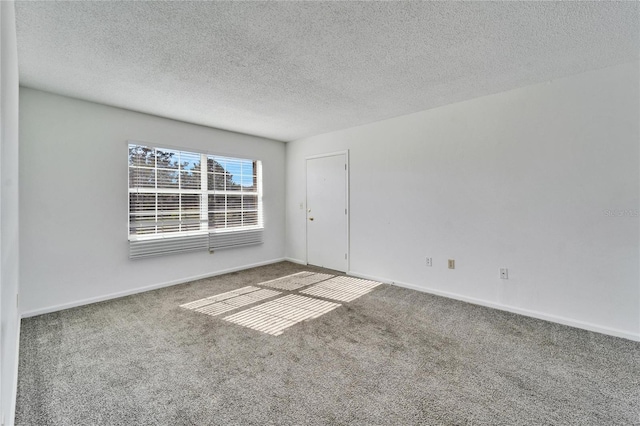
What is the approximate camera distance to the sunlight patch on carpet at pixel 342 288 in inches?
143

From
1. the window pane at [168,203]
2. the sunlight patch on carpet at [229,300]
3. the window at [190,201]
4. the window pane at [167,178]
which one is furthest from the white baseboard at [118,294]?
the window pane at [167,178]

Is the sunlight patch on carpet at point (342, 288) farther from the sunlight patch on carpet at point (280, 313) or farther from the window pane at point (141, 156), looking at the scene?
the window pane at point (141, 156)

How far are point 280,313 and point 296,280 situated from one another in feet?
4.10

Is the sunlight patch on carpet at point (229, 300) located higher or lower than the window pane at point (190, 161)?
lower

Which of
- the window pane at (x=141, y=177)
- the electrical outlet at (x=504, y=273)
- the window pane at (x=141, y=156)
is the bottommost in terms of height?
the electrical outlet at (x=504, y=273)

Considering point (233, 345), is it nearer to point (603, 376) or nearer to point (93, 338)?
point (93, 338)

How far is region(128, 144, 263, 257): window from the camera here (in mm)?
3811

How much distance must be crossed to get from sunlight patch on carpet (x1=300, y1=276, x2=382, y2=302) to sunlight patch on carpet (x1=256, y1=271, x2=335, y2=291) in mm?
169

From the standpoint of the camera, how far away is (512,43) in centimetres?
221

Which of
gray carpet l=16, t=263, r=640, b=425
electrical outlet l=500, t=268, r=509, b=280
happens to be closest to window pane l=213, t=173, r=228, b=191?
gray carpet l=16, t=263, r=640, b=425

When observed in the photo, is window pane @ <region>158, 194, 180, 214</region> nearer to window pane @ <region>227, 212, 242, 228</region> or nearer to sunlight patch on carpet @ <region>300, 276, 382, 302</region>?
window pane @ <region>227, 212, 242, 228</region>

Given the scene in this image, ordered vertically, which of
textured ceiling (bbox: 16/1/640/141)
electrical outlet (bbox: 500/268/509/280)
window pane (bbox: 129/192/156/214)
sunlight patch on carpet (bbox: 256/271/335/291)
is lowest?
sunlight patch on carpet (bbox: 256/271/335/291)

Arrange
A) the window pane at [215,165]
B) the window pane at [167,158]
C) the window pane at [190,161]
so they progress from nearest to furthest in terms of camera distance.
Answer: the window pane at [167,158], the window pane at [190,161], the window pane at [215,165]

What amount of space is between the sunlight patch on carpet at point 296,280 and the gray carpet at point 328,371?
1100 millimetres
